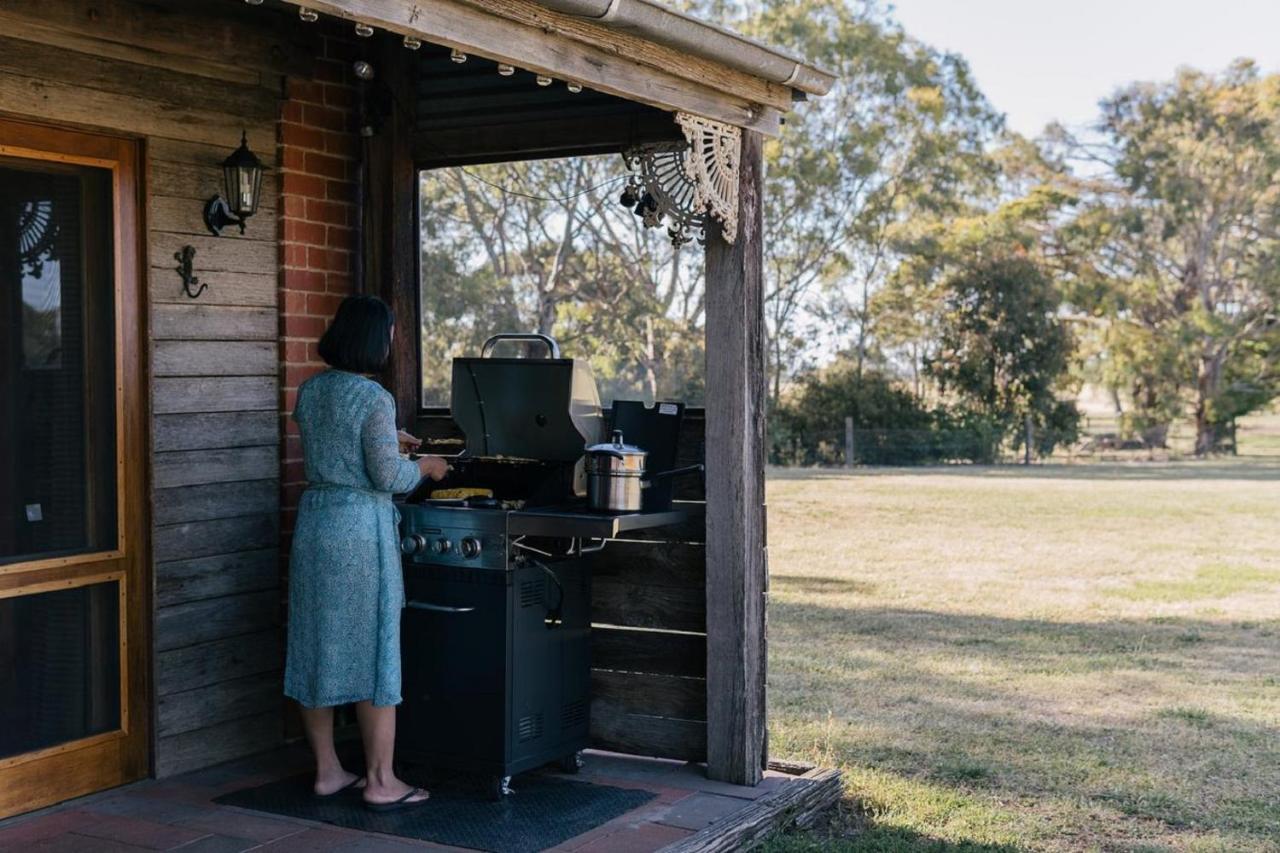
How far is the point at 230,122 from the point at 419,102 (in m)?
0.78

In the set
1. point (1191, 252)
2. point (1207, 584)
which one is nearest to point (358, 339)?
point (1207, 584)

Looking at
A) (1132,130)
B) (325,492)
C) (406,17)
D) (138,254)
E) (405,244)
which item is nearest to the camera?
(406,17)

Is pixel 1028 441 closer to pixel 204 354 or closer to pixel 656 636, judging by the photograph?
Result: pixel 656 636

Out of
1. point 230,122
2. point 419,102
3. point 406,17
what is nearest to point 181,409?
point 230,122

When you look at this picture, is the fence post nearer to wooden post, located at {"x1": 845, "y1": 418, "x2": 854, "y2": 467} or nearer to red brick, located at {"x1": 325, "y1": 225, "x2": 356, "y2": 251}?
wooden post, located at {"x1": 845, "y1": 418, "x2": 854, "y2": 467}

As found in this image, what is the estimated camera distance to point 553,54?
3592mm

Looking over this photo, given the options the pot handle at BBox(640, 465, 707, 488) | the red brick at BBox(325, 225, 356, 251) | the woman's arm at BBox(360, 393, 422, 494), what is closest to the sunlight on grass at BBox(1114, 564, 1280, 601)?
the pot handle at BBox(640, 465, 707, 488)

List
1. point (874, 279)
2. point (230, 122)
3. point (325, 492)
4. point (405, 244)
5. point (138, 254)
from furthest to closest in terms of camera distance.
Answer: point (874, 279)
point (405, 244)
point (230, 122)
point (138, 254)
point (325, 492)

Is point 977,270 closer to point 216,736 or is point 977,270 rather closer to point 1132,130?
point 1132,130

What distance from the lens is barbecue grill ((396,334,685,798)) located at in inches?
168

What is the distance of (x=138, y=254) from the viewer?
14.5 ft

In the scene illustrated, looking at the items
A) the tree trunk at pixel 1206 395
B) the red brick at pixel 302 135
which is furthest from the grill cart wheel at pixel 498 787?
the tree trunk at pixel 1206 395

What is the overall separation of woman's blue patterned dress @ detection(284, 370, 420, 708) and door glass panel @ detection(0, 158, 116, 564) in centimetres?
66

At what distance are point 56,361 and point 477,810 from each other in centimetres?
180
